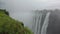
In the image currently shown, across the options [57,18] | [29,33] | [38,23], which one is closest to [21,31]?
[29,33]

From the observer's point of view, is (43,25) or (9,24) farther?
(43,25)

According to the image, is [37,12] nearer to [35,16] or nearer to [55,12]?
[35,16]

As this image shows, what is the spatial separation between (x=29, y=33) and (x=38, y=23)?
4.00 meters

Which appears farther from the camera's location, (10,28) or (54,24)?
(54,24)

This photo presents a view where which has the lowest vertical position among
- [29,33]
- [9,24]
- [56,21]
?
[56,21]

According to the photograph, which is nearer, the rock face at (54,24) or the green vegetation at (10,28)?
the green vegetation at (10,28)

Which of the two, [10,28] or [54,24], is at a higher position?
[10,28]

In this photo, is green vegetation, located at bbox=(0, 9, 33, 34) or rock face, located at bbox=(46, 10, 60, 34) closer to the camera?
green vegetation, located at bbox=(0, 9, 33, 34)

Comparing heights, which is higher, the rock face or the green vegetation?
the green vegetation

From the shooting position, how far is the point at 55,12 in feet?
18.1

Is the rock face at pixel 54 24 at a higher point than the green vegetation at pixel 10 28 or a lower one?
lower

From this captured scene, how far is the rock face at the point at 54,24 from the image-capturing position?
17.2 ft

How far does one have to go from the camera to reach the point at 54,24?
5.42 meters

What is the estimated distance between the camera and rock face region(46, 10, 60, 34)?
5.23 metres
